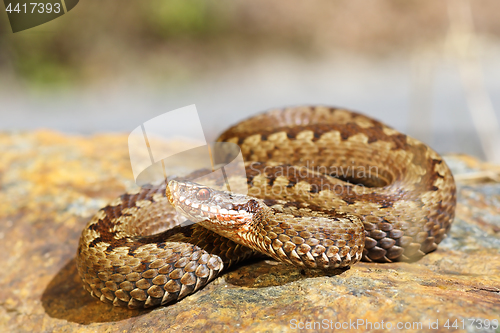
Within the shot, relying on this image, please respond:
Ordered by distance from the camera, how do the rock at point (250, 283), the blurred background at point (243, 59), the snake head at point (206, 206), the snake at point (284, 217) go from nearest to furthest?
the rock at point (250, 283), the snake at point (284, 217), the snake head at point (206, 206), the blurred background at point (243, 59)

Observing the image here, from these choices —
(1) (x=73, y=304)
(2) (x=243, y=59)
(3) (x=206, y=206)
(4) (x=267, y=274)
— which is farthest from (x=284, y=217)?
(2) (x=243, y=59)

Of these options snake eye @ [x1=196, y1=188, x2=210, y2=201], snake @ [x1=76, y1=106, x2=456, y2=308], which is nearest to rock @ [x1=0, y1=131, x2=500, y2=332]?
snake @ [x1=76, y1=106, x2=456, y2=308]

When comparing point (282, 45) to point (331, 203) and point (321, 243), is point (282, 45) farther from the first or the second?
point (321, 243)

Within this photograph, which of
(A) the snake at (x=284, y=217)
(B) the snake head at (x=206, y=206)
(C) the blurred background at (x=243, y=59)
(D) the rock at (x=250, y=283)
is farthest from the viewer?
(C) the blurred background at (x=243, y=59)

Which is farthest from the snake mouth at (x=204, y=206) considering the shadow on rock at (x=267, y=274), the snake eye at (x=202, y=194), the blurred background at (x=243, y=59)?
the blurred background at (x=243, y=59)

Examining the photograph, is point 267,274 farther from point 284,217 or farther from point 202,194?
point 202,194

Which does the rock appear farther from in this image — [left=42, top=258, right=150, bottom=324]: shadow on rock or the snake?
the snake

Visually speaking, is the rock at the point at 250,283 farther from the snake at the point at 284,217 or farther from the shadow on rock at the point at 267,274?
the snake at the point at 284,217

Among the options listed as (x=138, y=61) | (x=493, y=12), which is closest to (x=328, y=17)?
(x=493, y=12)
